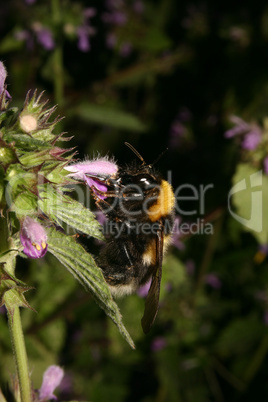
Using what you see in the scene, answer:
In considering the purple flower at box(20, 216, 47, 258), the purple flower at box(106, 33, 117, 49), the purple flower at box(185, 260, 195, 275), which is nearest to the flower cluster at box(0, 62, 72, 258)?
the purple flower at box(20, 216, 47, 258)

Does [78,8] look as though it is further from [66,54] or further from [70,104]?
[66,54]

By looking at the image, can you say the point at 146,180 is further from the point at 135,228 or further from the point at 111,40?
→ the point at 111,40

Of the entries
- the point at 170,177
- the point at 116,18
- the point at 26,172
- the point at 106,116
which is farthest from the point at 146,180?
the point at 116,18

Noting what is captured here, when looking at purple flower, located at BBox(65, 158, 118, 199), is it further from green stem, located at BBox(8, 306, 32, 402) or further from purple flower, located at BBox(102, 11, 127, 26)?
purple flower, located at BBox(102, 11, 127, 26)

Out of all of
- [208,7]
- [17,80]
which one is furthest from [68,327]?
[208,7]

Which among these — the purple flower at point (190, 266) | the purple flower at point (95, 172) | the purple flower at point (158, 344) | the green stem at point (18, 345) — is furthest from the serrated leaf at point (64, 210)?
the purple flower at point (190, 266)

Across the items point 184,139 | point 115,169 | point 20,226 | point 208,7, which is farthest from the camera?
point 208,7
